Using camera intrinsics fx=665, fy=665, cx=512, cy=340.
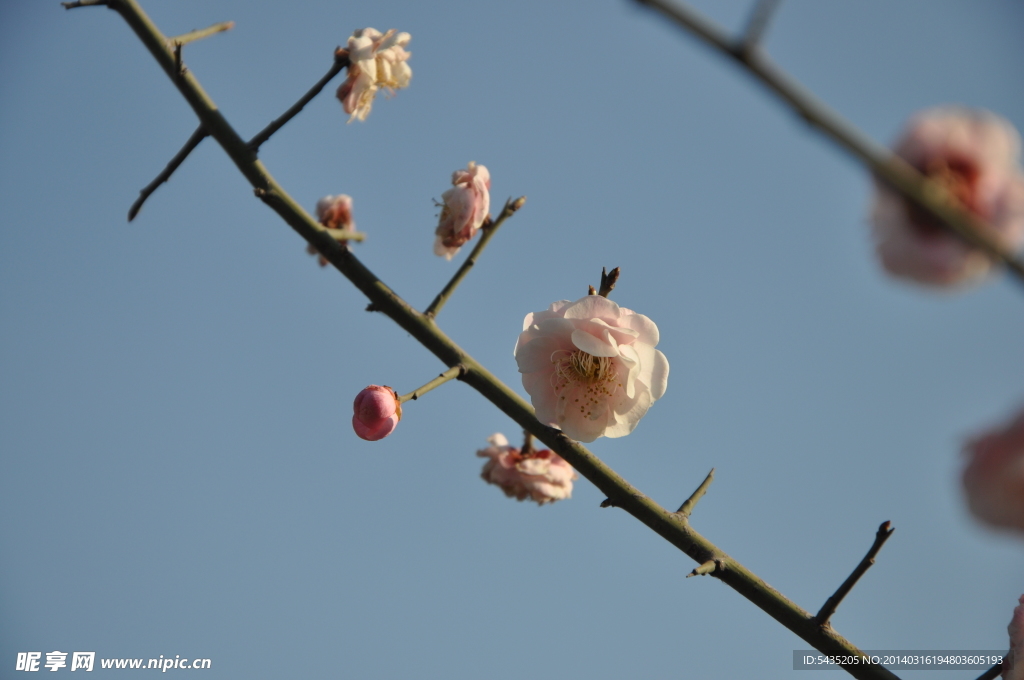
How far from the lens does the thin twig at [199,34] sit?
1460mm

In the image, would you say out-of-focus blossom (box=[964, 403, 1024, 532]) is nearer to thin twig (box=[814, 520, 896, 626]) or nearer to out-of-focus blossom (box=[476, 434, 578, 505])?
thin twig (box=[814, 520, 896, 626])

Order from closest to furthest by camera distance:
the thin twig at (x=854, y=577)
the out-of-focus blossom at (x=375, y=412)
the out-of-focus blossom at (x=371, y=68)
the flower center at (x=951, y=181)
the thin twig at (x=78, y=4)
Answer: the flower center at (x=951, y=181) → the thin twig at (x=854, y=577) → the thin twig at (x=78, y=4) → the out-of-focus blossom at (x=375, y=412) → the out-of-focus blossom at (x=371, y=68)

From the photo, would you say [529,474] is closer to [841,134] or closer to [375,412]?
[375,412]

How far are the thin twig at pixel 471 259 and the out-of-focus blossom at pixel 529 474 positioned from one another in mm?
832

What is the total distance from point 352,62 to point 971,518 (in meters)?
1.63

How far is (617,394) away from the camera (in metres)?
1.65

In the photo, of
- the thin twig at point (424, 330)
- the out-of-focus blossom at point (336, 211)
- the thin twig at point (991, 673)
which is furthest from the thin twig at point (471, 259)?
the thin twig at point (991, 673)

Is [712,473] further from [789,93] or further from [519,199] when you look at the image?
[789,93]

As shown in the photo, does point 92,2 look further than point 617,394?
No

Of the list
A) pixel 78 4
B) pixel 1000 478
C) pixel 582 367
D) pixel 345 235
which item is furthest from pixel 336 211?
pixel 1000 478

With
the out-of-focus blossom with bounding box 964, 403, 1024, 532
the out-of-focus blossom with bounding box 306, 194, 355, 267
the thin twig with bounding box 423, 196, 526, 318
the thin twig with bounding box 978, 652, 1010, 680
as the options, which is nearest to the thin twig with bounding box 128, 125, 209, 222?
the thin twig with bounding box 423, 196, 526, 318

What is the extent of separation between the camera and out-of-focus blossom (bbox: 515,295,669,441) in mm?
1562

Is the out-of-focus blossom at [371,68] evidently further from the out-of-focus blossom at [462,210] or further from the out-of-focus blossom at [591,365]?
the out-of-focus blossom at [591,365]

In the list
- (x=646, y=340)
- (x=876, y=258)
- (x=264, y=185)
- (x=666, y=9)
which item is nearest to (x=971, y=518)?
(x=876, y=258)
